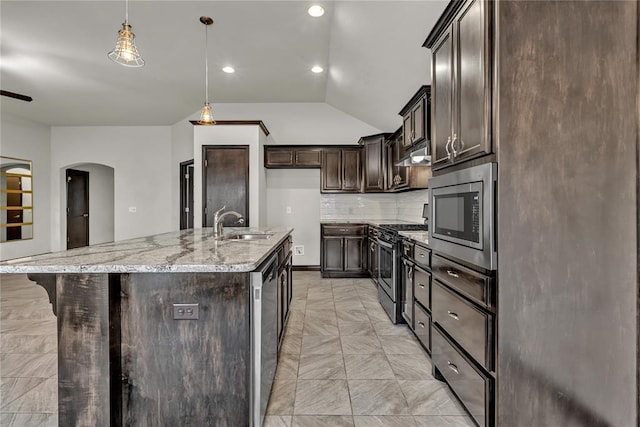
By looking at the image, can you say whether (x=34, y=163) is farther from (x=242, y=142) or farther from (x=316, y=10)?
(x=316, y=10)

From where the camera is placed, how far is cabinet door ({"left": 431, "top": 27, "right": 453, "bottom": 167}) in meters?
1.89

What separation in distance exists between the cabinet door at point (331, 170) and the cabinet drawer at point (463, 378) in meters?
3.70

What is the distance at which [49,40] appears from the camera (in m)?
3.82

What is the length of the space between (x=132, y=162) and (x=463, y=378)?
6914mm

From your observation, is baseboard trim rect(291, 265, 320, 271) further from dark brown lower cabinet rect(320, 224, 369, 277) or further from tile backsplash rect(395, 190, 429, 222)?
tile backsplash rect(395, 190, 429, 222)

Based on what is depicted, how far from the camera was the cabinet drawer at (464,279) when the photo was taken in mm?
1488

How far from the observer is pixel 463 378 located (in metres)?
1.72

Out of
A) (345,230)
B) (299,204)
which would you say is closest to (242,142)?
(299,204)

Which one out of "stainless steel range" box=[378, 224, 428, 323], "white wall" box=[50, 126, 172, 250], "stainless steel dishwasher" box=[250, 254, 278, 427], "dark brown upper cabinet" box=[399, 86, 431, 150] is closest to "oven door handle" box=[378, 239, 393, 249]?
"stainless steel range" box=[378, 224, 428, 323]

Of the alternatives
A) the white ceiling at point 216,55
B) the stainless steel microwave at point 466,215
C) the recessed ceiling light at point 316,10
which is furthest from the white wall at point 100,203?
the stainless steel microwave at point 466,215

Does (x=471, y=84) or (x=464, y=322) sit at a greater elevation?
(x=471, y=84)

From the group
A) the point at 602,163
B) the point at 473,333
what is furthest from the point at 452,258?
the point at 602,163

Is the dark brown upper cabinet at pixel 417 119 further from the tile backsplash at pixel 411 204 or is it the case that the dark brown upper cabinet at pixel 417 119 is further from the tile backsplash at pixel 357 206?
the tile backsplash at pixel 357 206

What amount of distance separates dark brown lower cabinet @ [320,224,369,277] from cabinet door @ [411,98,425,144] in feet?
6.78
